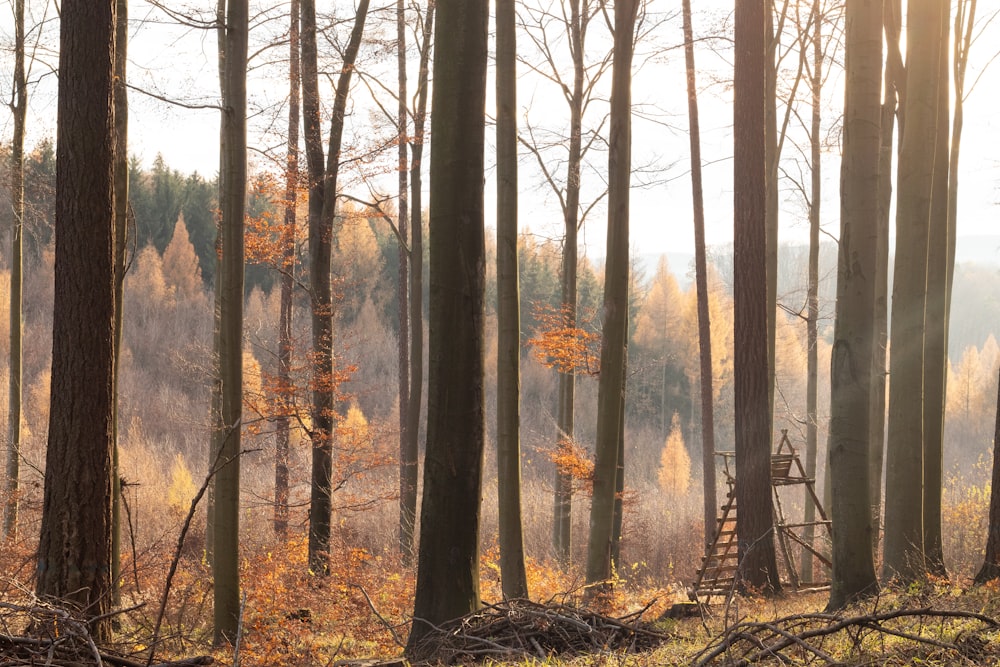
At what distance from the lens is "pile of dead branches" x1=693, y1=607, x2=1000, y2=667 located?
139 inches

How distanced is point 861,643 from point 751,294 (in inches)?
255

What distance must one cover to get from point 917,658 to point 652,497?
26.4m

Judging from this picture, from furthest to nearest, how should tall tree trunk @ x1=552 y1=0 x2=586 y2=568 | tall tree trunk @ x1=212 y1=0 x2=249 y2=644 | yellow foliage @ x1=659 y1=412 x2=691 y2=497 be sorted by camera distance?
1. yellow foliage @ x1=659 y1=412 x2=691 y2=497
2. tall tree trunk @ x1=552 y1=0 x2=586 y2=568
3. tall tree trunk @ x1=212 y1=0 x2=249 y2=644

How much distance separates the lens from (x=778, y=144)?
16.4 m

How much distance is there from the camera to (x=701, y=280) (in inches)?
647

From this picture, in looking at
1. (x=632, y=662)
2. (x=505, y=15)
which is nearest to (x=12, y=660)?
(x=632, y=662)

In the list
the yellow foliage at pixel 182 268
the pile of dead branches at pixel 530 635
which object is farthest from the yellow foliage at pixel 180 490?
the yellow foliage at pixel 182 268

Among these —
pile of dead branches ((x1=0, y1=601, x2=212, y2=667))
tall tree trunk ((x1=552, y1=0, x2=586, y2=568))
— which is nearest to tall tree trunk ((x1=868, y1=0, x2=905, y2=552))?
tall tree trunk ((x1=552, y1=0, x2=586, y2=568))

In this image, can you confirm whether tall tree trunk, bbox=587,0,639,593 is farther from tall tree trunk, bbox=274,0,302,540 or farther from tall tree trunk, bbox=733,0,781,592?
tall tree trunk, bbox=274,0,302,540

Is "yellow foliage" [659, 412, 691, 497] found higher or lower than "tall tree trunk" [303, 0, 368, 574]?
lower

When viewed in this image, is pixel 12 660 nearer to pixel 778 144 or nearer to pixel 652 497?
pixel 778 144

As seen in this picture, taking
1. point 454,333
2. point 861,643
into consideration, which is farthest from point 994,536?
point 454,333

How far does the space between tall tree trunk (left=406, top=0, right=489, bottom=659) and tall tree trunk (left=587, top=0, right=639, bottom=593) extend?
14.6 feet

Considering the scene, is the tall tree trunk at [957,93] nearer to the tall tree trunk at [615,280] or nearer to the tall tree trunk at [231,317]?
the tall tree trunk at [615,280]
